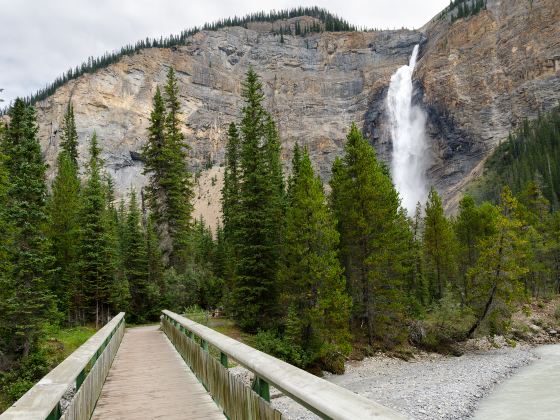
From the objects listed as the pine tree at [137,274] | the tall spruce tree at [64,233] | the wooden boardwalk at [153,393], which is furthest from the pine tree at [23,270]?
the pine tree at [137,274]

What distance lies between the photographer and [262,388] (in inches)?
135

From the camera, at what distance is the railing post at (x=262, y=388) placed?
339cm

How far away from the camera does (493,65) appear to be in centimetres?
12106

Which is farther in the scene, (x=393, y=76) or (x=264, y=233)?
(x=393, y=76)

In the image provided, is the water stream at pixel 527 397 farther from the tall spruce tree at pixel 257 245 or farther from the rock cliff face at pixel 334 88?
the rock cliff face at pixel 334 88

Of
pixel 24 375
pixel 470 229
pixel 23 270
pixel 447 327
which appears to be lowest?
pixel 447 327

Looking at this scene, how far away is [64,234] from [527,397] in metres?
33.5

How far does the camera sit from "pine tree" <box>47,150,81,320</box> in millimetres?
32269

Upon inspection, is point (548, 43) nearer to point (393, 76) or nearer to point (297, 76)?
point (393, 76)

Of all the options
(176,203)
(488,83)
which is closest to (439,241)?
(176,203)

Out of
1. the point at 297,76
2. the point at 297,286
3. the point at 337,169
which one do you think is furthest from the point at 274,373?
the point at 297,76

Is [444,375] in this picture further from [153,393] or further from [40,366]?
[153,393]

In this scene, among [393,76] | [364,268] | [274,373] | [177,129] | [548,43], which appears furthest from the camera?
[393,76]

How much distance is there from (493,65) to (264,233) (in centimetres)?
11917
